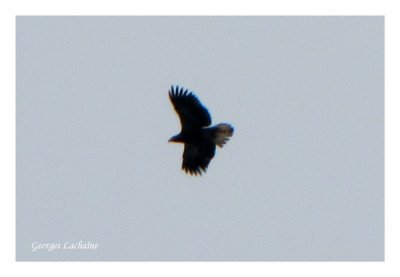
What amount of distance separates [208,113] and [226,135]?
539mm

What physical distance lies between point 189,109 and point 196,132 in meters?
0.54

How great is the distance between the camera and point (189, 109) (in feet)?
111

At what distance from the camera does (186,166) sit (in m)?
34.8

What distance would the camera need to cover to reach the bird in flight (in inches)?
1328

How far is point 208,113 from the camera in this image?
33.7 metres

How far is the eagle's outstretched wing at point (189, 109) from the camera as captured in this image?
3369 centimetres

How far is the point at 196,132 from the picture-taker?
3406 centimetres

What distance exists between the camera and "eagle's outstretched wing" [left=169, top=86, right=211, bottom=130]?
33.7 meters

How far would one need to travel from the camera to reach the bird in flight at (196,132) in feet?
111
